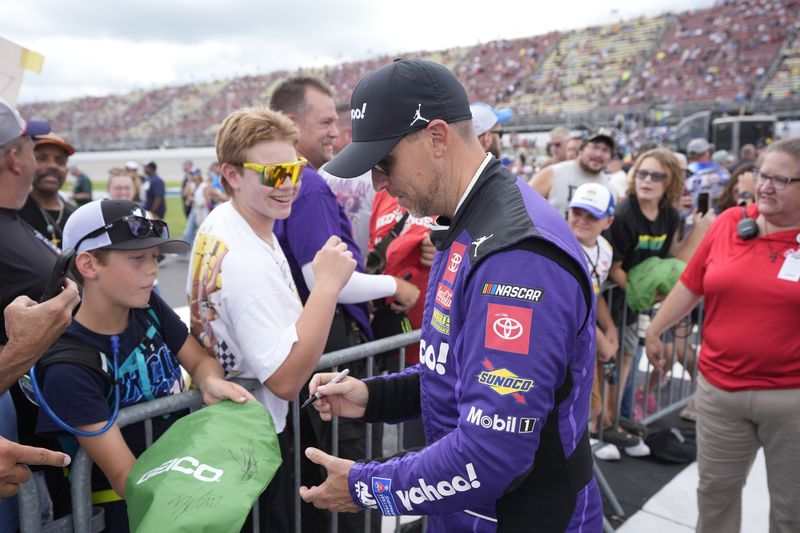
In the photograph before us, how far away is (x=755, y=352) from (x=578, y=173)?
2.75 meters

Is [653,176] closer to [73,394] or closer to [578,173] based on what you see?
[578,173]

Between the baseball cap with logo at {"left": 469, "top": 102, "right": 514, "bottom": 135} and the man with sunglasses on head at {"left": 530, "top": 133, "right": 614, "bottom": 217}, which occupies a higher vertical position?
the baseball cap with logo at {"left": 469, "top": 102, "right": 514, "bottom": 135}

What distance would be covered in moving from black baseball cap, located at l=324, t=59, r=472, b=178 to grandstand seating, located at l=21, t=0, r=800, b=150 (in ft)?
105

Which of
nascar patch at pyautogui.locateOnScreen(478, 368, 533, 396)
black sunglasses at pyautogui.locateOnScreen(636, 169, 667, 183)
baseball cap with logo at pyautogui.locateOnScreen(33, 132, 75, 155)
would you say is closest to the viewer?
nascar patch at pyautogui.locateOnScreen(478, 368, 533, 396)

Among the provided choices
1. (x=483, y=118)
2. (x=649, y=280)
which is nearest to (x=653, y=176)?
(x=649, y=280)

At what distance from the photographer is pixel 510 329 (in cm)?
123

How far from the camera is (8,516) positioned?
1700 millimetres

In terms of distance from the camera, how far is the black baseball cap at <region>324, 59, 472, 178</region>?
1395 millimetres

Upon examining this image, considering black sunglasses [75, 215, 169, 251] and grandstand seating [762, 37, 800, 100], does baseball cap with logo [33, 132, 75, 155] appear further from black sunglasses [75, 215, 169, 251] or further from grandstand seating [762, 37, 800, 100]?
grandstand seating [762, 37, 800, 100]

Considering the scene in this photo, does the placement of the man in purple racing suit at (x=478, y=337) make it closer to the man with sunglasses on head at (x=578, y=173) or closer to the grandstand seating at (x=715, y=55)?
the man with sunglasses on head at (x=578, y=173)

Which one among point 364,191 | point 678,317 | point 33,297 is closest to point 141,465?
point 33,297

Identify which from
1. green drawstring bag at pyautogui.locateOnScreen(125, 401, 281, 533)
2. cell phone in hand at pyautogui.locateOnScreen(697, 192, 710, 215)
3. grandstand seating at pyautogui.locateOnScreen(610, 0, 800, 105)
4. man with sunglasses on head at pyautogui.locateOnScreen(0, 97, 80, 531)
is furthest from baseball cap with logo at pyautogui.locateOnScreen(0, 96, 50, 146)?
grandstand seating at pyautogui.locateOnScreen(610, 0, 800, 105)

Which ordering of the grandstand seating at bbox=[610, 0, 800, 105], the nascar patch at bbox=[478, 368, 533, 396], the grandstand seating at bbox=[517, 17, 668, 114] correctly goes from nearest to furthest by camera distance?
the nascar patch at bbox=[478, 368, 533, 396] < the grandstand seating at bbox=[610, 0, 800, 105] < the grandstand seating at bbox=[517, 17, 668, 114]

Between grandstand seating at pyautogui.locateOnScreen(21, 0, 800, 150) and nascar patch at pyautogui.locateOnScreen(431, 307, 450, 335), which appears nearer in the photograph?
nascar patch at pyautogui.locateOnScreen(431, 307, 450, 335)
